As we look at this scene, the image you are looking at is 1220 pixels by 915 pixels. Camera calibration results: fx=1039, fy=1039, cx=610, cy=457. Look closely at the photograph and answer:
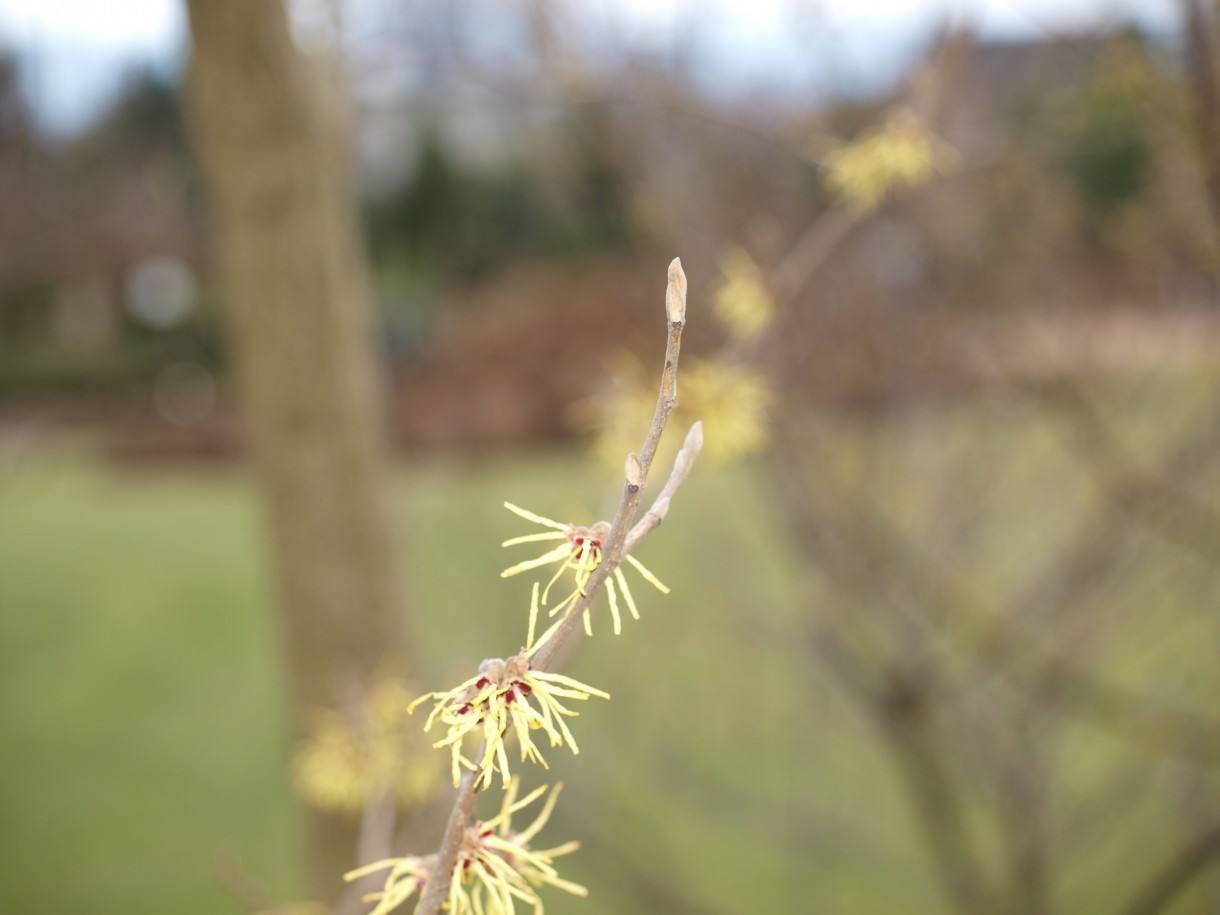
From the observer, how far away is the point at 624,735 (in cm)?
356

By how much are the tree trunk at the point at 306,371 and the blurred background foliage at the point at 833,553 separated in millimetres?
136

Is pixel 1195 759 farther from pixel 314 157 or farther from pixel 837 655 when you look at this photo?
pixel 314 157

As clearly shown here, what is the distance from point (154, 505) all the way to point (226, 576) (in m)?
1.98

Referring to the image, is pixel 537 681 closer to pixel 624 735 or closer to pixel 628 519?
pixel 628 519

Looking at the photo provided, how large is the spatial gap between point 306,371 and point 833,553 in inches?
45.4

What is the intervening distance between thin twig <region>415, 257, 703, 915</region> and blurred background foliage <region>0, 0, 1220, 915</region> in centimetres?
40

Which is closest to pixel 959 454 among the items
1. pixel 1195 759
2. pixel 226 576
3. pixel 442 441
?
pixel 1195 759

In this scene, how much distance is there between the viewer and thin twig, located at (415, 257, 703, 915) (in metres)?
0.43

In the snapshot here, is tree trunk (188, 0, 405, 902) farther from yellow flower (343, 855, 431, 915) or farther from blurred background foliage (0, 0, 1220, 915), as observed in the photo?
yellow flower (343, 855, 431, 915)

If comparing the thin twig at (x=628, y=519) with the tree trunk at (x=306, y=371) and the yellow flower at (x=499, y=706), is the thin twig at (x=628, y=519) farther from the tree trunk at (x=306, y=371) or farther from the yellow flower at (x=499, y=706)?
the tree trunk at (x=306, y=371)

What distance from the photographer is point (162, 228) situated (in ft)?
37.6

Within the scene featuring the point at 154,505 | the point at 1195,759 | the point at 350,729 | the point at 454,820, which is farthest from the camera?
the point at 154,505

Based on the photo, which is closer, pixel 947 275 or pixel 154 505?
pixel 947 275

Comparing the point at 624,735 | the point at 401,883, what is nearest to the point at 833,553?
the point at 624,735
